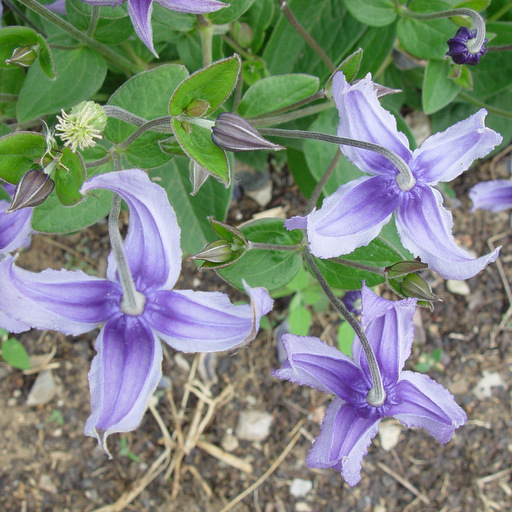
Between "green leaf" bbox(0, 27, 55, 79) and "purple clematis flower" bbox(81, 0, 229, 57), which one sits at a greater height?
"purple clematis flower" bbox(81, 0, 229, 57)

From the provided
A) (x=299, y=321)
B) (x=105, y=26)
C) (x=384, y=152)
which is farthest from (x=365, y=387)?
(x=105, y=26)

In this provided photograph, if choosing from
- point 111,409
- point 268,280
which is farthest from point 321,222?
point 111,409

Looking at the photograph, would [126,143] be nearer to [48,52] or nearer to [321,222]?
[48,52]

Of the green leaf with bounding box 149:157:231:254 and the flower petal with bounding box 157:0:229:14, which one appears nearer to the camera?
the flower petal with bounding box 157:0:229:14

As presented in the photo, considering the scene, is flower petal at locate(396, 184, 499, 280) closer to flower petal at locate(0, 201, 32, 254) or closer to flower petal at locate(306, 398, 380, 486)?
flower petal at locate(306, 398, 380, 486)

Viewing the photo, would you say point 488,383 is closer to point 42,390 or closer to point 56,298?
point 42,390

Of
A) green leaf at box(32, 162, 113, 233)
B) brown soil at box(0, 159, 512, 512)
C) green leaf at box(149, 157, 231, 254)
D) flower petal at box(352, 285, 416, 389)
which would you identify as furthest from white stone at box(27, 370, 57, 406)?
flower petal at box(352, 285, 416, 389)
